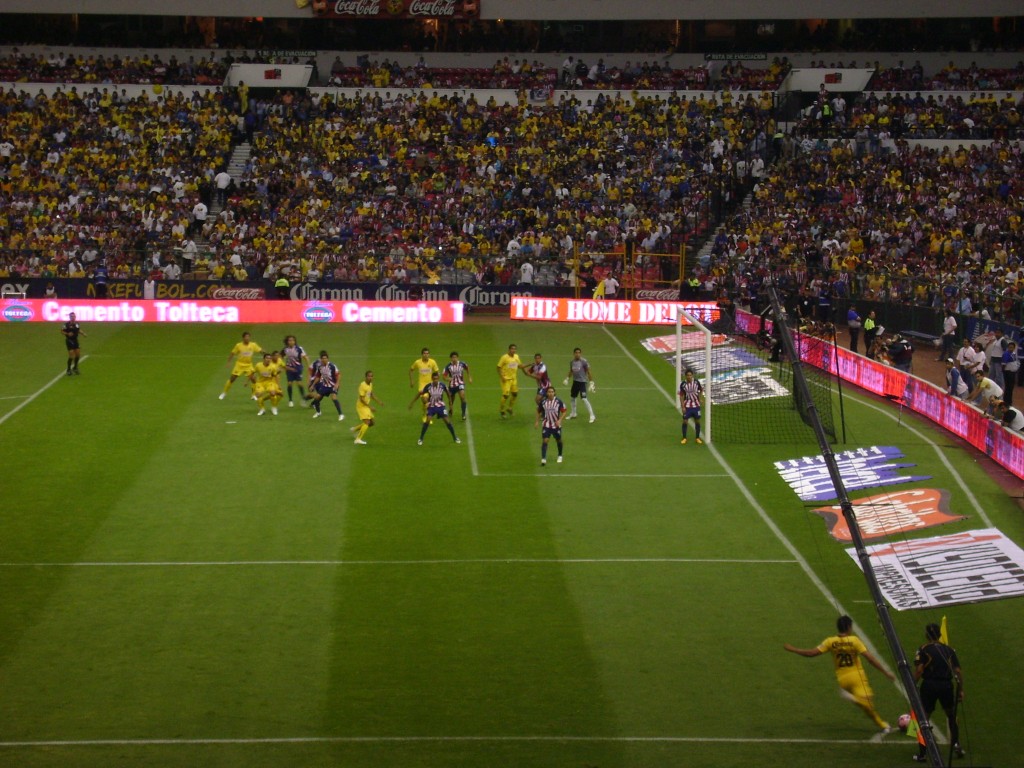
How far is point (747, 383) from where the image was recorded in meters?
34.4

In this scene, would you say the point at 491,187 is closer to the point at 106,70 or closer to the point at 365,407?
the point at 106,70

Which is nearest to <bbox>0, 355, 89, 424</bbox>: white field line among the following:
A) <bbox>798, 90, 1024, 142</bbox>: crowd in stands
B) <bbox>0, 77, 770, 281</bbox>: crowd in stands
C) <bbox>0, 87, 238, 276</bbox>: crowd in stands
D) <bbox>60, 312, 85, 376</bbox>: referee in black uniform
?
<bbox>60, 312, 85, 376</bbox>: referee in black uniform

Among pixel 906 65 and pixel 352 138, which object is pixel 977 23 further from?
pixel 352 138

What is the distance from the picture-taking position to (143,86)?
197ft

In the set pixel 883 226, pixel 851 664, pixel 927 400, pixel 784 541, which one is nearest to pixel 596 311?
pixel 883 226

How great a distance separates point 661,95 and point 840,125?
28.6 feet

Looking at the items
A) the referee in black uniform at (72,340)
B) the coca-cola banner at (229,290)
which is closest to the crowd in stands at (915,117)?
the coca-cola banner at (229,290)

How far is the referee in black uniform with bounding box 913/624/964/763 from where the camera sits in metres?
13.2

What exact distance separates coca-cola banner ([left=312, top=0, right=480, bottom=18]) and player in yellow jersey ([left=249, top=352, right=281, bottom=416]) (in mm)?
36266

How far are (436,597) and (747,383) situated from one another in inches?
713

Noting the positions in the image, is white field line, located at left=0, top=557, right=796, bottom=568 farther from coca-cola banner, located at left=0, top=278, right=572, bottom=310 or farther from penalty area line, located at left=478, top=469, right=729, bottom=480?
coca-cola banner, located at left=0, top=278, right=572, bottom=310

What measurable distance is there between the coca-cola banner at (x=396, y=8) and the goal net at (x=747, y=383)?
2563 centimetres

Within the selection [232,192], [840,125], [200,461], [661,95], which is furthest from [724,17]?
[200,461]

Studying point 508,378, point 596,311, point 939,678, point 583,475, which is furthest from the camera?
point 596,311
